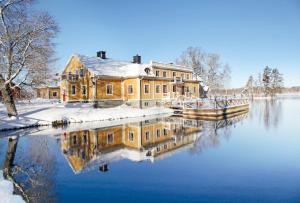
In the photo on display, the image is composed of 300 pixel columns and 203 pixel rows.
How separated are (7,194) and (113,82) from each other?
85.2 ft

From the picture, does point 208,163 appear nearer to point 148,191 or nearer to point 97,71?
point 148,191

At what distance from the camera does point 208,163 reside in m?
9.20

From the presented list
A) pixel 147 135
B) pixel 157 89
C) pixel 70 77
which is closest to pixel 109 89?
pixel 70 77

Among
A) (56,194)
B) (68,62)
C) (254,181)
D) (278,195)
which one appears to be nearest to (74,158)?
(56,194)

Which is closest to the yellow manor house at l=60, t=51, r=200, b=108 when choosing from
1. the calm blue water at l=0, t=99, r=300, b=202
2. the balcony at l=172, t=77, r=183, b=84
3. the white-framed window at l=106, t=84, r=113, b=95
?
the white-framed window at l=106, t=84, r=113, b=95

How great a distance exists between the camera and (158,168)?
861cm

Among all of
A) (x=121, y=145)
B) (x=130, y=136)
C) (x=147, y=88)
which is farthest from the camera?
(x=147, y=88)

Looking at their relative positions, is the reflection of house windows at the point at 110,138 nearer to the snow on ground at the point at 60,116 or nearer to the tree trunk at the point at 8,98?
the snow on ground at the point at 60,116

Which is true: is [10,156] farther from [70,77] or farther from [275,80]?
[275,80]

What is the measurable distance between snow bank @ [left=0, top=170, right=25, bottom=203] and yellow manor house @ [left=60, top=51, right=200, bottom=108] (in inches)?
893

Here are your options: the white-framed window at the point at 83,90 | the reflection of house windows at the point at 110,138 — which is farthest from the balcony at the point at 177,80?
the reflection of house windows at the point at 110,138

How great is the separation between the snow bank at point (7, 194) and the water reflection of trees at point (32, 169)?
18 cm

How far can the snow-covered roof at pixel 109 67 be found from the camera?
3048 cm

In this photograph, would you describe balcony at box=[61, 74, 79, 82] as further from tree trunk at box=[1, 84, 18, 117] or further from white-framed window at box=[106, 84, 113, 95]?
tree trunk at box=[1, 84, 18, 117]
